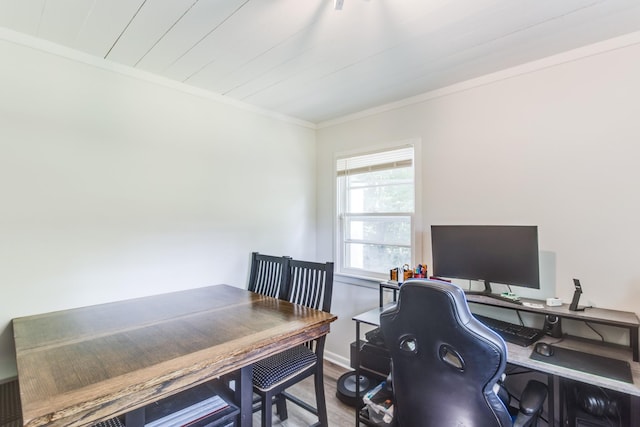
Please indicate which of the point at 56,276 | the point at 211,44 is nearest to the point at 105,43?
the point at 211,44

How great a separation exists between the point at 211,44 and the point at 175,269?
61.3 inches

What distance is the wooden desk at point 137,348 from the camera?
1.02m

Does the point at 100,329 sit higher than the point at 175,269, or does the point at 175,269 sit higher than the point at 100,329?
the point at 175,269

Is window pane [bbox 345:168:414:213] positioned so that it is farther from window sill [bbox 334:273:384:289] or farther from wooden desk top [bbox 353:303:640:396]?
wooden desk top [bbox 353:303:640:396]

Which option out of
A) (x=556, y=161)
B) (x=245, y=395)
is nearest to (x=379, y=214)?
(x=556, y=161)

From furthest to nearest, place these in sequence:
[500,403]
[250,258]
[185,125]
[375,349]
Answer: [250,258] → [185,125] → [375,349] → [500,403]

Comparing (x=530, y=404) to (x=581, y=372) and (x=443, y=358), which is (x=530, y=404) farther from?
(x=443, y=358)

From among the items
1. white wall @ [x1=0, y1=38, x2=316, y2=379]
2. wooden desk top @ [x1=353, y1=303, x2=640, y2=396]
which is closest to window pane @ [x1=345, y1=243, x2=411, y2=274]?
white wall @ [x1=0, y1=38, x2=316, y2=379]

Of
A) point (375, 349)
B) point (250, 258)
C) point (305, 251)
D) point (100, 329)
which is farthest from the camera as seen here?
point (305, 251)

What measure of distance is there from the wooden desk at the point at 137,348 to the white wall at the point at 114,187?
0.23 meters

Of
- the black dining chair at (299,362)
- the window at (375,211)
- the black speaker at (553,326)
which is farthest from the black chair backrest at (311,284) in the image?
the black speaker at (553,326)

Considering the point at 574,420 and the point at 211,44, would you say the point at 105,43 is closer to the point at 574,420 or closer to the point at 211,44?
the point at 211,44

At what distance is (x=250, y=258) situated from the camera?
2.81 metres

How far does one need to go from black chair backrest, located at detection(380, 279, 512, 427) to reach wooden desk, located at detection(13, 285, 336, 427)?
518mm
